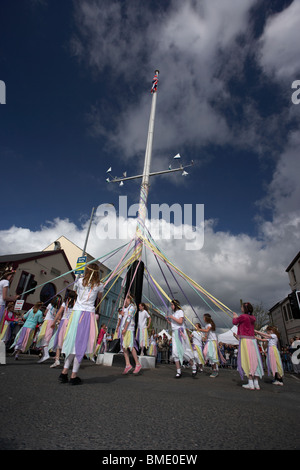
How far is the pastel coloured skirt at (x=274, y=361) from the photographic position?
694cm

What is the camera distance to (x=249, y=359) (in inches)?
203

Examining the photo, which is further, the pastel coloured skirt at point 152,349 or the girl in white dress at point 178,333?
the pastel coloured skirt at point 152,349

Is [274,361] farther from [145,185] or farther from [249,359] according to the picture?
[145,185]

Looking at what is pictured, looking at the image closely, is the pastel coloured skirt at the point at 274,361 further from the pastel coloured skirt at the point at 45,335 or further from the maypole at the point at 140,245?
the pastel coloured skirt at the point at 45,335

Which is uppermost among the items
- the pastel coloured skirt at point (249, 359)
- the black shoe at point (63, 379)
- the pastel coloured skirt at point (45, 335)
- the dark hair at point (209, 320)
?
the dark hair at point (209, 320)

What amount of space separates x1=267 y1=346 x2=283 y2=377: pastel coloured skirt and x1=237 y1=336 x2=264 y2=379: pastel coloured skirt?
2.22 metres

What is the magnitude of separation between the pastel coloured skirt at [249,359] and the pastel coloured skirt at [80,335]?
130 inches

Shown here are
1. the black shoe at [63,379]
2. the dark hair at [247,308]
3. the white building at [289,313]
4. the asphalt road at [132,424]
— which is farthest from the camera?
the white building at [289,313]

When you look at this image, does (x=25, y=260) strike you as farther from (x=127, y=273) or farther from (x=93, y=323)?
(x=93, y=323)

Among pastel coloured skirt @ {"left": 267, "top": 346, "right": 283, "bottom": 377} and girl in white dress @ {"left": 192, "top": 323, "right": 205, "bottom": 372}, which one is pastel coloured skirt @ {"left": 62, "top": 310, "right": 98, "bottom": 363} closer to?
girl in white dress @ {"left": 192, "top": 323, "right": 205, "bottom": 372}

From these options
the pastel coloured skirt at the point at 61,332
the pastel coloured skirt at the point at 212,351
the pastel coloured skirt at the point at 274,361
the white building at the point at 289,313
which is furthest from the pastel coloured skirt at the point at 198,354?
the white building at the point at 289,313

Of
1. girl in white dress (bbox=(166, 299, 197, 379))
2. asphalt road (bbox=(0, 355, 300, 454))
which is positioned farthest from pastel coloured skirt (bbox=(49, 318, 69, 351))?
asphalt road (bbox=(0, 355, 300, 454))

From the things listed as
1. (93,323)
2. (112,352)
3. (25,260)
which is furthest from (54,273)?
(93,323)
